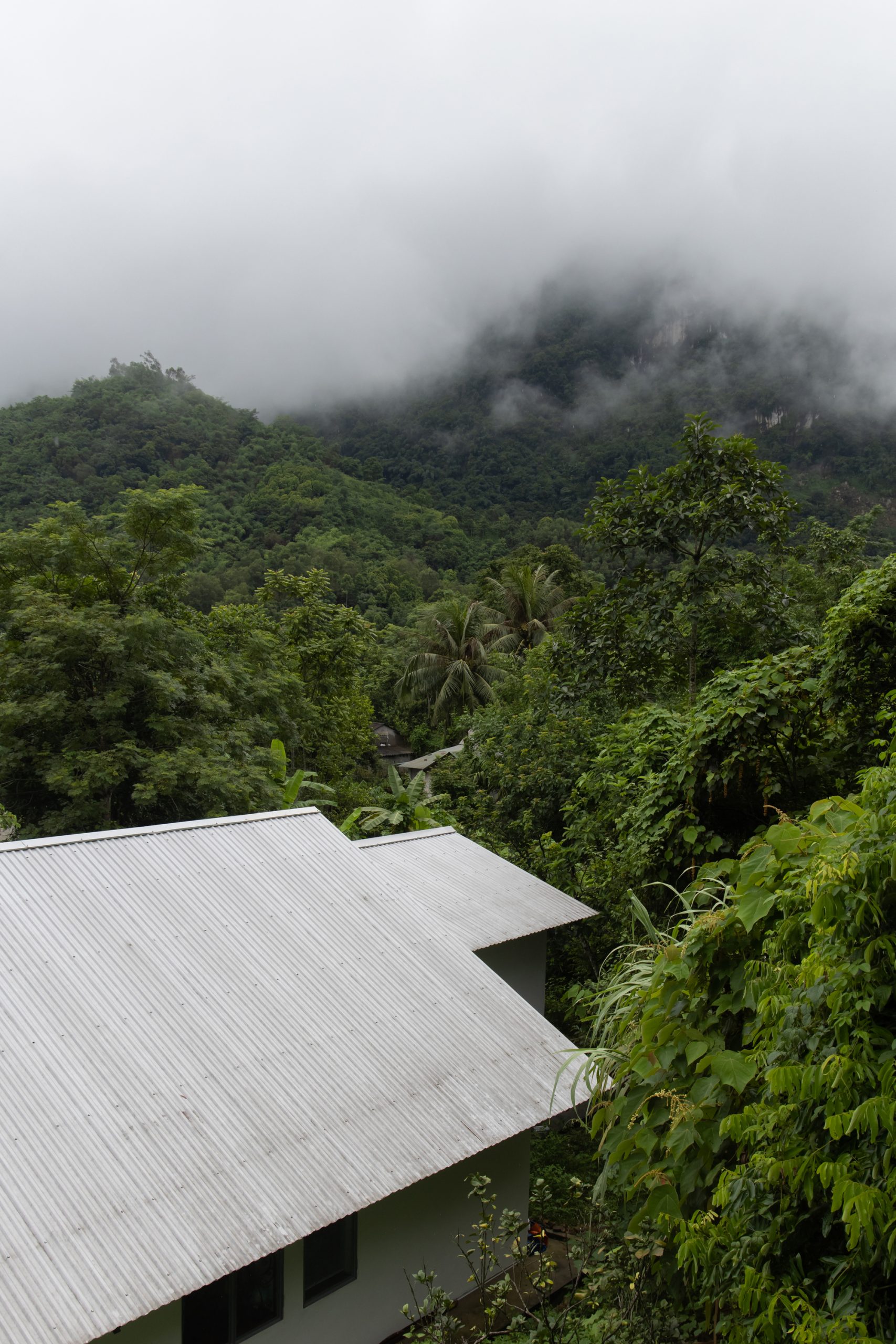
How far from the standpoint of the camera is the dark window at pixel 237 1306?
5.85 meters

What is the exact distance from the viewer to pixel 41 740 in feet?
52.5

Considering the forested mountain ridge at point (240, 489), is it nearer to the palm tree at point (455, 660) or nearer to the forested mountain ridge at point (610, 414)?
the forested mountain ridge at point (610, 414)

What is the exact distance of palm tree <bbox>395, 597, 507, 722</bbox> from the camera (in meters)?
34.4

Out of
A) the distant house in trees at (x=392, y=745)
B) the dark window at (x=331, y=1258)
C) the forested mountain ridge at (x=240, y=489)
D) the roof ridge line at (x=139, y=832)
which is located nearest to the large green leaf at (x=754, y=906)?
the dark window at (x=331, y=1258)

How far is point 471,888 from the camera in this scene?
1172cm

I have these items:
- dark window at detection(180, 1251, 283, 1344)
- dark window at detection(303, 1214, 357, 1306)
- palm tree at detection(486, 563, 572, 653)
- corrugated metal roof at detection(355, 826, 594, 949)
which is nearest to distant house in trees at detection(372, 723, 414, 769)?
palm tree at detection(486, 563, 572, 653)

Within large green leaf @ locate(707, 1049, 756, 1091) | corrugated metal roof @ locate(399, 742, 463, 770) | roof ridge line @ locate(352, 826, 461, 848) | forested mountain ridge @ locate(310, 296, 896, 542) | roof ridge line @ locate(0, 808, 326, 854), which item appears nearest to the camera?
large green leaf @ locate(707, 1049, 756, 1091)

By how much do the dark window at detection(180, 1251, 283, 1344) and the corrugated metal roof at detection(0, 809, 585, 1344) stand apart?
88cm

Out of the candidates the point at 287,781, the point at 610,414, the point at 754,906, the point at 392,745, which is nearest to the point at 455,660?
the point at 392,745

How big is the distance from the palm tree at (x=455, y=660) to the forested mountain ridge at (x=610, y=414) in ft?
93.1

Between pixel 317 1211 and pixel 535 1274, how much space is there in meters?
1.85

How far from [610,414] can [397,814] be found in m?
100.0

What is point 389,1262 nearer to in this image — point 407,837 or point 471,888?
point 471,888

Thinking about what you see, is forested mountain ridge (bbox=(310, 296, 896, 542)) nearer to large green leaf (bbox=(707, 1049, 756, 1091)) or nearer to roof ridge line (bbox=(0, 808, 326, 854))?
roof ridge line (bbox=(0, 808, 326, 854))
